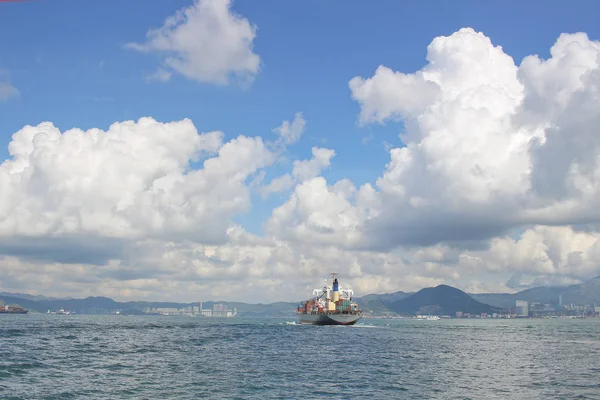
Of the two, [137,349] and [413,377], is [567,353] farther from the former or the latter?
[137,349]

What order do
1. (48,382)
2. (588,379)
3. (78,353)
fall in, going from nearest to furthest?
(48,382) → (588,379) → (78,353)

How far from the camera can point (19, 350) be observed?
3792 inches

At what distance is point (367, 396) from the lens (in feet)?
181

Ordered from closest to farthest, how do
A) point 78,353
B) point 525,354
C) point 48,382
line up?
point 48,382 < point 78,353 < point 525,354

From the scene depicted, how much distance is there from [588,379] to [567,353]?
135 feet

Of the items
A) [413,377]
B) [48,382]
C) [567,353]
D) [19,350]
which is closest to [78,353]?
[19,350]

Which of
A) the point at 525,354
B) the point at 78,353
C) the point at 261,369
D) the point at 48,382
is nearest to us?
the point at 48,382

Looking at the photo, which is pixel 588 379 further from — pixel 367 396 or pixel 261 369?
pixel 261 369

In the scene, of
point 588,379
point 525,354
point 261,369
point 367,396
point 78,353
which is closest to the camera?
point 367,396

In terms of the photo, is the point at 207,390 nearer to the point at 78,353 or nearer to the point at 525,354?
the point at 78,353

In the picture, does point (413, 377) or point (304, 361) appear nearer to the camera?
point (413, 377)

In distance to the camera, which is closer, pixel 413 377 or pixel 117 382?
pixel 117 382

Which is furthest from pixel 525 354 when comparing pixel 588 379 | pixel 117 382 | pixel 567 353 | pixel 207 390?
pixel 117 382

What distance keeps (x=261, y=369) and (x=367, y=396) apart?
2402cm
